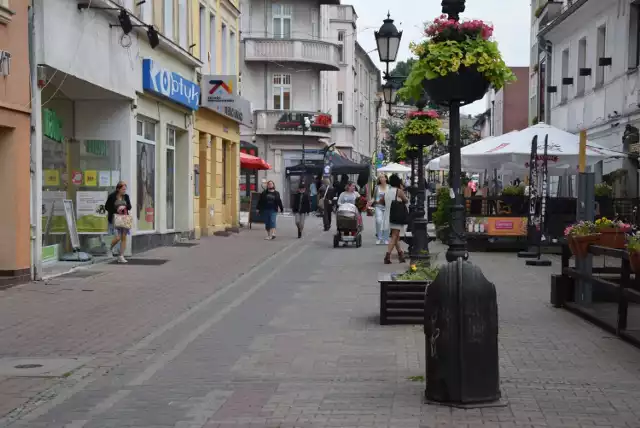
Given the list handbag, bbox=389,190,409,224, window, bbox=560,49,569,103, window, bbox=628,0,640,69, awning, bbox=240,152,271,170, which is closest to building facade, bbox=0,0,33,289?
handbag, bbox=389,190,409,224

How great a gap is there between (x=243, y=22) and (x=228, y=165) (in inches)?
769

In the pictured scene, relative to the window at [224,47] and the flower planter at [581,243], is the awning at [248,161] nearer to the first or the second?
the window at [224,47]

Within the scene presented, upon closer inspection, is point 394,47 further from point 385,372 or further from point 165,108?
point 385,372

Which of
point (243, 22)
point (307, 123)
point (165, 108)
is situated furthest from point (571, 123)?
point (243, 22)

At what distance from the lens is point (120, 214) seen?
715 inches

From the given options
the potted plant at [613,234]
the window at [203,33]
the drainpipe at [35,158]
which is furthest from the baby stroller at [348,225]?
the potted plant at [613,234]

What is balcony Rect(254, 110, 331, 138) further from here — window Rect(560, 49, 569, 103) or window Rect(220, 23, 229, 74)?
window Rect(560, 49, 569, 103)

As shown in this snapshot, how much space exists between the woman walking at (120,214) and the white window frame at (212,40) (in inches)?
452

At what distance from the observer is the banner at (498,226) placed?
22.1m

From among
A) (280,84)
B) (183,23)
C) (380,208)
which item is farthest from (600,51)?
(280,84)

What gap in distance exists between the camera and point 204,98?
27203 mm

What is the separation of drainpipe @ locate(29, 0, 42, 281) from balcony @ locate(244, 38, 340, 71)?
34937 millimetres

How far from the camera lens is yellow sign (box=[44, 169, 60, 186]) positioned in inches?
718

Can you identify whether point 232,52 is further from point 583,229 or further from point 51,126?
point 583,229
